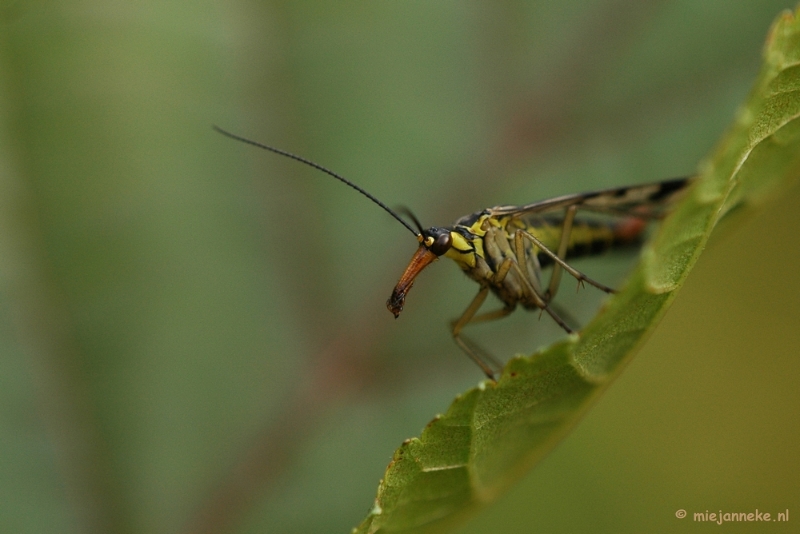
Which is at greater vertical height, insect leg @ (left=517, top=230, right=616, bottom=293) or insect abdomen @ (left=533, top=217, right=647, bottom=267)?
insect abdomen @ (left=533, top=217, right=647, bottom=267)

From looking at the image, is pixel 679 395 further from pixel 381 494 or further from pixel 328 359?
pixel 381 494

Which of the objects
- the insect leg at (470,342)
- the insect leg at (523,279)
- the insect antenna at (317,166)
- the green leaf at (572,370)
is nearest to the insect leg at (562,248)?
the insect leg at (523,279)

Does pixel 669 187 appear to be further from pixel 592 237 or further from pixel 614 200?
pixel 592 237

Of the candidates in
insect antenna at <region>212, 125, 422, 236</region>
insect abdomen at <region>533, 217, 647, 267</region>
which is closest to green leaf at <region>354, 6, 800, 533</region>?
insect antenna at <region>212, 125, 422, 236</region>

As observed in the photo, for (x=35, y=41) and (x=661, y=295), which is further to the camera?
(x=35, y=41)

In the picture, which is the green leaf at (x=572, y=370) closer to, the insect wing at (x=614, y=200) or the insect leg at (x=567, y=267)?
the insect wing at (x=614, y=200)

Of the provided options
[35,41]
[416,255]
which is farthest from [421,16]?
[35,41]

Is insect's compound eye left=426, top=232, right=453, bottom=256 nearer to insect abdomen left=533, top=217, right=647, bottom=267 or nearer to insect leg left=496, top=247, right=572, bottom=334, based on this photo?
insect leg left=496, top=247, right=572, bottom=334
